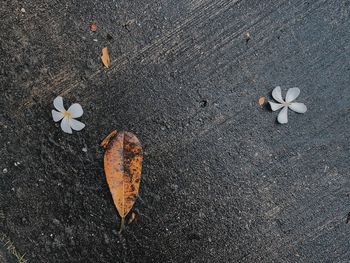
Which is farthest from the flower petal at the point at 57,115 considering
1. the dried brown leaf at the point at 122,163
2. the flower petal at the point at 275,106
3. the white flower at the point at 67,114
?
the flower petal at the point at 275,106

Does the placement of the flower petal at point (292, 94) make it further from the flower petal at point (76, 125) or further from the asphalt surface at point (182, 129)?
the flower petal at point (76, 125)

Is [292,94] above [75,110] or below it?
above

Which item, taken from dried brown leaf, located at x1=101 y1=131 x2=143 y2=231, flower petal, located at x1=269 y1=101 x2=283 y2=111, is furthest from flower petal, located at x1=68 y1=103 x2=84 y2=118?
flower petal, located at x1=269 y1=101 x2=283 y2=111

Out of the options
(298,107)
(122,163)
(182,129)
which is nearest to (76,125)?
(122,163)

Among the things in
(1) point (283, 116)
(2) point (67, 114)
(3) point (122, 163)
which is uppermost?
(1) point (283, 116)

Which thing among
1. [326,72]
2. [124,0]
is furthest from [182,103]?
[326,72]

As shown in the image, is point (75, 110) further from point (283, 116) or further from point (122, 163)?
point (283, 116)

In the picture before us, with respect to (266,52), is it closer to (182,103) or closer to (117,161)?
(182,103)
